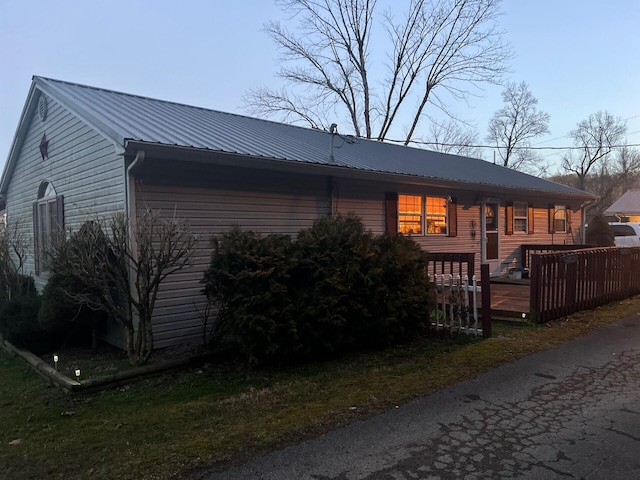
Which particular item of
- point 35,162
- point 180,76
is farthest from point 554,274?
point 180,76

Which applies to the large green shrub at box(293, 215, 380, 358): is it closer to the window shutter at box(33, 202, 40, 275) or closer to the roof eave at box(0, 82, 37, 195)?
the window shutter at box(33, 202, 40, 275)

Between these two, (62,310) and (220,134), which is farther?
(220,134)

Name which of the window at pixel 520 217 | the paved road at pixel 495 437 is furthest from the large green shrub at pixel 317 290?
the window at pixel 520 217

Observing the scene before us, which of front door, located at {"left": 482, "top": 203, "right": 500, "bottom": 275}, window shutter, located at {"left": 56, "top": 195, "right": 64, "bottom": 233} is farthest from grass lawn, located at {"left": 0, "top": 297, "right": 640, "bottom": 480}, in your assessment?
front door, located at {"left": 482, "top": 203, "right": 500, "bottom": 275}

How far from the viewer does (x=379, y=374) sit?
5258mm

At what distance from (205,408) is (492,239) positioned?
1077 centimetres

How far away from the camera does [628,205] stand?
130ft

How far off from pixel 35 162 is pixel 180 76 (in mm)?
10264

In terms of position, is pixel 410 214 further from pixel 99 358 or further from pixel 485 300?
pixel 99 358

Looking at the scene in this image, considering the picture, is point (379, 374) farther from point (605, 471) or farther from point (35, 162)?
point (35, 162)

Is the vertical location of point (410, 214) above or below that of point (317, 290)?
above

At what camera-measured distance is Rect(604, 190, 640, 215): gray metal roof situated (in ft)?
127

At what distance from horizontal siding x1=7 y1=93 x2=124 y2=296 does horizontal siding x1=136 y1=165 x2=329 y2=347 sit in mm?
612

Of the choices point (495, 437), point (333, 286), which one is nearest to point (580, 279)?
point (333, 286)
